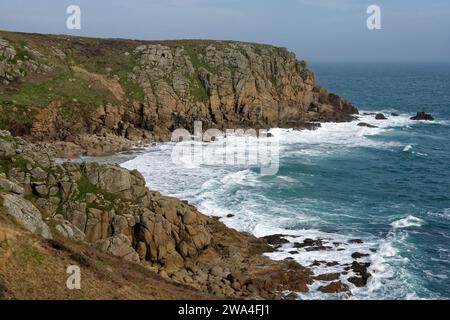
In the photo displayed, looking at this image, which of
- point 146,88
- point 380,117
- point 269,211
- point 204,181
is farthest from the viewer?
point 380,117

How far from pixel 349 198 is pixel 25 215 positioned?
3335 centimetres

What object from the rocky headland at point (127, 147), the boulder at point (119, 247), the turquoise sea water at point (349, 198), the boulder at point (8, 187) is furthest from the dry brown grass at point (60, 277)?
the turquoise sea water at point (349, 198)

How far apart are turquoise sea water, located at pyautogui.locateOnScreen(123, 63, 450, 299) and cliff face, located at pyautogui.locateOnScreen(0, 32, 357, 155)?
9537 millimetres

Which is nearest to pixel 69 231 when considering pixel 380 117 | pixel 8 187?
pixel 8 187

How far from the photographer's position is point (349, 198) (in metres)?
49.8

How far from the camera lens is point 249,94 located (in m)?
85.6

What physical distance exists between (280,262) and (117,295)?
1576cm

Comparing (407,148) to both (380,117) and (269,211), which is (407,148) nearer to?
(380,117)

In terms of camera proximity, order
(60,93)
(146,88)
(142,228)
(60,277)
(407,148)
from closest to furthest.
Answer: (60,277) → (142,228) → (60,93) → (407,148) → (146,88)

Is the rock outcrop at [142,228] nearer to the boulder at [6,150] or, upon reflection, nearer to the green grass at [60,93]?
the boulder at [6,150]

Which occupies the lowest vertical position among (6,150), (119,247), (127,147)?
(119,247)

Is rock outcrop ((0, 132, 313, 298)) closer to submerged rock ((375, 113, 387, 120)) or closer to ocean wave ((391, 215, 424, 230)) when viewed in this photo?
ocean wave ((391, 215, 424, 230))

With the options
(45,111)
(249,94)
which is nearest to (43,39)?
(45,111)
